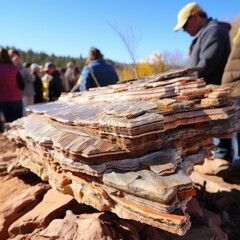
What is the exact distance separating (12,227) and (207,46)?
2.71 meters

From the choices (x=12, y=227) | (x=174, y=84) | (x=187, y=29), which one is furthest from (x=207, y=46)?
(x=12, y=227)

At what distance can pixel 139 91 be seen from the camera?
87.2 inches

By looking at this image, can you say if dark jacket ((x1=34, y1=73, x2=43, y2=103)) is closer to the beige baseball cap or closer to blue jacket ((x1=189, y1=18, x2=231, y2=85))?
→ the beige baseball cap

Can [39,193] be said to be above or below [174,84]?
below

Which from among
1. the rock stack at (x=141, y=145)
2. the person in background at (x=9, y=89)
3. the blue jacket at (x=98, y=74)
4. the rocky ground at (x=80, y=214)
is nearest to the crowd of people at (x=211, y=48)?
the rocky ground at (x=80, y=214)

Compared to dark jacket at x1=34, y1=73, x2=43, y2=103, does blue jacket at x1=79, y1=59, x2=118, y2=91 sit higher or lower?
higher

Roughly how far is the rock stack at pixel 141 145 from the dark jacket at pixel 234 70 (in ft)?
3.52

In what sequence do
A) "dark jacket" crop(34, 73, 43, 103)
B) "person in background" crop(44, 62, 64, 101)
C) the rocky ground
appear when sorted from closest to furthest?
1. the rocky ground
2. "person in background" crop(44, 62, 64, 101)
3. "dark jacket" crop(34, 73, 43, 103)

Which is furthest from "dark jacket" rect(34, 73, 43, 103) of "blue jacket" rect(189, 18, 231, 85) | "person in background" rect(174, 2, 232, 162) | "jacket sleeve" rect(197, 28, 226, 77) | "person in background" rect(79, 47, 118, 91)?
"jacket sleeve" rect(197, 28, 226, 77)

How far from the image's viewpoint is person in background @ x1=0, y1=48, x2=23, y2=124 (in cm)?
470

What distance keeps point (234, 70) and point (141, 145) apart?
6.77 ft

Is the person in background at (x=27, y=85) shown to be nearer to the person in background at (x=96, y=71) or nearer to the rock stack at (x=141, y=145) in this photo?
the person in background at (x=96, y=71)

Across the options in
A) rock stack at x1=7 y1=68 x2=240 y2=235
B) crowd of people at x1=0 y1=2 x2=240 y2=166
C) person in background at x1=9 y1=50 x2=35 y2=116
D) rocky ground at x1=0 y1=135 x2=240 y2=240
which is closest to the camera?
rock stack at x1=7 y1=68 x2=240 y2=235

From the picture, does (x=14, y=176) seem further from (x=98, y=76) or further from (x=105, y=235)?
(x=98, y=76)
